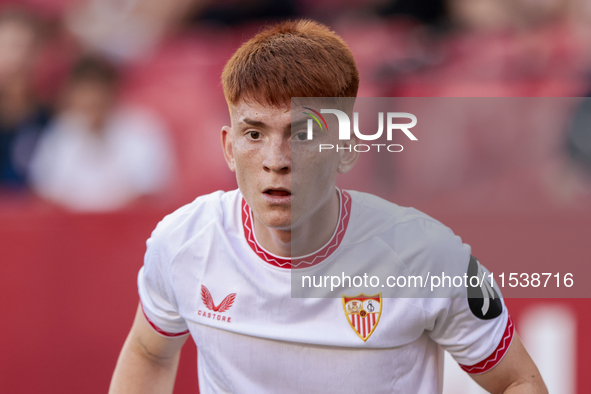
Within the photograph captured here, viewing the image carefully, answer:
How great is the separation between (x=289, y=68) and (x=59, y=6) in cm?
483

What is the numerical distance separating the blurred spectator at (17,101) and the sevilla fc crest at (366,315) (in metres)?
3.16

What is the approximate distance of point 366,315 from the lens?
6.07ft

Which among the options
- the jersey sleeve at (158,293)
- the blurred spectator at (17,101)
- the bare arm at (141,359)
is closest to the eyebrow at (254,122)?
the jersey sleeve at (158,293)

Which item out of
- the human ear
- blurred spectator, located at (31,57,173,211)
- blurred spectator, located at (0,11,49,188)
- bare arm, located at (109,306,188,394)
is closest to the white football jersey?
bare arm, located at (109,306,188,394)

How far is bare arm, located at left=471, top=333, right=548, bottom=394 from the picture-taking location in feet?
5.97

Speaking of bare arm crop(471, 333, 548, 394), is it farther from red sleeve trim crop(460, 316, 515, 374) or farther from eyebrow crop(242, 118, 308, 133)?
eyebrow crop(242, 118, 308, 133)

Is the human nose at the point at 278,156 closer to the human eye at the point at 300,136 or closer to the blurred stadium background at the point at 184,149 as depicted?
the human eye at the point at 300,136

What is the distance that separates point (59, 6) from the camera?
5789 millimetres

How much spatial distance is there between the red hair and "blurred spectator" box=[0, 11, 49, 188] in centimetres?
299

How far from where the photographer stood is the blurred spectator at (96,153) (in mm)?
4141

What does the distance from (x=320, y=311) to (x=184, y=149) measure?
2873mm

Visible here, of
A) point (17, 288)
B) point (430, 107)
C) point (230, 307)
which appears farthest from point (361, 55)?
point (230, 307)

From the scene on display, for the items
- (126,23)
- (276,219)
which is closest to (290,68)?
(276,219)

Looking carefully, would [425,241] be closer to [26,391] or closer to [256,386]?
[256,386]
